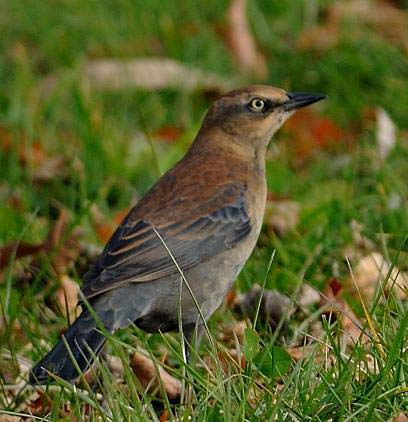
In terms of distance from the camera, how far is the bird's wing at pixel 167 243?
5.44 metres

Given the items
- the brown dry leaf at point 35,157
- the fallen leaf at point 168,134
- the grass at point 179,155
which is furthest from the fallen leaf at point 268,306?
the fallen leaf at point 168,134

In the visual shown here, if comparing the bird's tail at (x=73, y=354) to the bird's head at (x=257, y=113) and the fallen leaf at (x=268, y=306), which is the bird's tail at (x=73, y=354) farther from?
the bird's head at (x=257, y=113)

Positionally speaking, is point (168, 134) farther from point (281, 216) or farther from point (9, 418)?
point (9, 418)

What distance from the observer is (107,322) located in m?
5.27

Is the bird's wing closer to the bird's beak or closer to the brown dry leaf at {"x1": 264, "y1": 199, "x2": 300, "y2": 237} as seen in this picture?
the bird's beak

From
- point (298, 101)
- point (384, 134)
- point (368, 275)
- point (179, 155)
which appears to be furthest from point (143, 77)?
point (368, 275)

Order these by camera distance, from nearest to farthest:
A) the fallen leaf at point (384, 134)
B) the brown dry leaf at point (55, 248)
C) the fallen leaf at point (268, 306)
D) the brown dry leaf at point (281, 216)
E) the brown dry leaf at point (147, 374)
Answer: the brown dry leaf at point (147, 374)
the fallen leaf at point (268, 306)
the brown dry leaf at point (55, 248)
the brown dry leaf at point (281, 216)
the fallen leaf at point (384, 134)

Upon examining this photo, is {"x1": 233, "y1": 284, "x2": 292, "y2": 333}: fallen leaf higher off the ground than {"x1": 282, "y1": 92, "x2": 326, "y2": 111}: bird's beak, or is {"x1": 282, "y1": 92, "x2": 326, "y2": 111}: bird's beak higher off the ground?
{"x1": 282, "y1": 92, "x2": 326, "y2": 111}: bird's beak

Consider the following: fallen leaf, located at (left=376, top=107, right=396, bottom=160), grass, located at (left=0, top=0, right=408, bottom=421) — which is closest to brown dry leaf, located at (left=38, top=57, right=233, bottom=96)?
grass, located at (left=0, top=0, right=408, bottom=421)

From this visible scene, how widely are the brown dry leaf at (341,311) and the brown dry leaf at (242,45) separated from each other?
4.11 m

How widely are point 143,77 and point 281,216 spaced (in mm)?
2689

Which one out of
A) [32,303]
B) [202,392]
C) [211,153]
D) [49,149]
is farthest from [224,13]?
[202,392]

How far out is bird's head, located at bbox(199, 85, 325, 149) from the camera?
642 centimetres

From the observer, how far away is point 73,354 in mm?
4941
